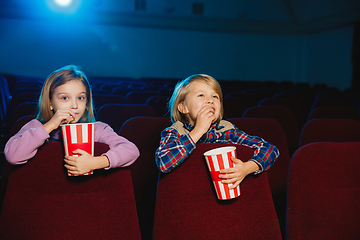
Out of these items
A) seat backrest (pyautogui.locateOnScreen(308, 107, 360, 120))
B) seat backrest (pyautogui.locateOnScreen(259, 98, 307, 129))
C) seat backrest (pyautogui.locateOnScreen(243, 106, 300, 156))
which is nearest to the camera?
seat backrest (pyautogui.locateOnScreen(243, 106, 300, 156))

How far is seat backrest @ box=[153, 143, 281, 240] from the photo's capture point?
121 centimetres

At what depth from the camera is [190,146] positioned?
1.21 m

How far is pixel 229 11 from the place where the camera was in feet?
44.2

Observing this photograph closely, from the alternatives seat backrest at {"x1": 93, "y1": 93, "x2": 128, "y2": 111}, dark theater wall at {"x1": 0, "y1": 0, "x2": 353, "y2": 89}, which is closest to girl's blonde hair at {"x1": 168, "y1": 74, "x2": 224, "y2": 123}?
seat backrest at {"x1": 93, "y1": 93, "x2": 128, "y2": 111}

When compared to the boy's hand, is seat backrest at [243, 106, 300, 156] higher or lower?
higher

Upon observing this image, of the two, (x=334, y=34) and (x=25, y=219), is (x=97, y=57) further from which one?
(x=25, y=219)

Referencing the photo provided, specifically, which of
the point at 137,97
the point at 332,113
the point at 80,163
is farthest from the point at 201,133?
the point at 137,97

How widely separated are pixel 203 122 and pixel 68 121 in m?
0.52

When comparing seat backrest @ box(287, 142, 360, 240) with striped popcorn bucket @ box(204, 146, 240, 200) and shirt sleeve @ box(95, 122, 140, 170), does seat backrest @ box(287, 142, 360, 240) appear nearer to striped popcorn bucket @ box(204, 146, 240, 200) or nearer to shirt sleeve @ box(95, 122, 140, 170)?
striped popcorn bucket @ box(204, 146, 240, 200)

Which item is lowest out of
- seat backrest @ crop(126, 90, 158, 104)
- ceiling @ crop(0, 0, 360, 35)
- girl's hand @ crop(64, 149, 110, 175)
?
girl's hand @ crop(64, 149, 110, 175)

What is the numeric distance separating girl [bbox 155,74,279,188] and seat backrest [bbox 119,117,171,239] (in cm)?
38

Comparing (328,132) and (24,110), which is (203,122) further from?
(24,110)

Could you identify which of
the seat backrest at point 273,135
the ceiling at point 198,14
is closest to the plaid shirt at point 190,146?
the seat backrest at point 273,135

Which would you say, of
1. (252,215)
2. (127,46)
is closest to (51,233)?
(252,215)
